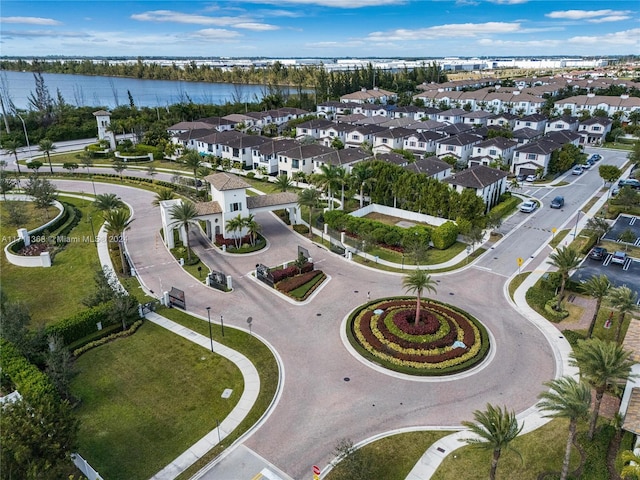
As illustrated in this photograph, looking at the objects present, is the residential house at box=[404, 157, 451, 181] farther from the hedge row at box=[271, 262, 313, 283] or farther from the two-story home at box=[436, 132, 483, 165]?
the hedge row at box=[271, 262, 313, 283]

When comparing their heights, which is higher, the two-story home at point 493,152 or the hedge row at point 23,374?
the two-story home at point 493,152

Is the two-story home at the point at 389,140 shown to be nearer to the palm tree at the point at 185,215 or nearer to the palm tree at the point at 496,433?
the palm tree at the point at 185,215

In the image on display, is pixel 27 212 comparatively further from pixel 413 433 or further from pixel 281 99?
pixel 281 99

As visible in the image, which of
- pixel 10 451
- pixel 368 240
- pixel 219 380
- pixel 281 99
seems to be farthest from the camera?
pixel 281 99

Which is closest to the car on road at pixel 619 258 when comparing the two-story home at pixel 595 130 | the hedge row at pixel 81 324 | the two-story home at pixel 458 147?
the two-story home at pixel 458 147

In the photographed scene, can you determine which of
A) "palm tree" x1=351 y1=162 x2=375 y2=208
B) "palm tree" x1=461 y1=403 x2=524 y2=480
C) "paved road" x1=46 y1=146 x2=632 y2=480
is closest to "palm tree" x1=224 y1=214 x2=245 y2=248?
"paved road" x1=46 y1=146 x2=632 y2=480

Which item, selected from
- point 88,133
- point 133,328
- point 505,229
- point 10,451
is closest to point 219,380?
point 133,328

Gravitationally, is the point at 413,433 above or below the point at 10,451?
below
